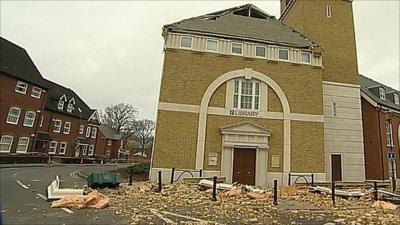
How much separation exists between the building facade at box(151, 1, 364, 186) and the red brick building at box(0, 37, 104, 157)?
11.3m

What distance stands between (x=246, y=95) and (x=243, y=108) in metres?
1.08

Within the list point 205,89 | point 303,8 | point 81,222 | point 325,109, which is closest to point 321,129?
point 325,109

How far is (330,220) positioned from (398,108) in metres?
28.1

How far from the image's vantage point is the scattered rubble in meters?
9.16

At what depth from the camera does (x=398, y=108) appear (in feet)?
103

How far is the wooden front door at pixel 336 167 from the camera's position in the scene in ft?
75.6

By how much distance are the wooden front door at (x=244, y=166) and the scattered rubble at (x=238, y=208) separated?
13.9ft

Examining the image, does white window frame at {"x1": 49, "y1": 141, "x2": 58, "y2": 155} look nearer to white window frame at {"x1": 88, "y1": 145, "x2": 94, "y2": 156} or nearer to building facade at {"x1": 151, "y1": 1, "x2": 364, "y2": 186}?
white window frame at {"x1": 88, "y1": 145, "x2": 94, "y2": 156}

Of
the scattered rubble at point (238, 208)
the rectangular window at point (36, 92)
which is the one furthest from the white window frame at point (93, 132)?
the scattered rubble at point (238, 208)

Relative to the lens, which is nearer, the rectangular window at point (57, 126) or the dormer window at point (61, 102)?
the rectangular window at point (57, 126)

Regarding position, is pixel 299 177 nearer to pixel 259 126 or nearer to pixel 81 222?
pixel 259 126

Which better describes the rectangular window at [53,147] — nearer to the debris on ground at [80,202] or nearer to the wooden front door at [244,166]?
the wooden front door at [244,166]

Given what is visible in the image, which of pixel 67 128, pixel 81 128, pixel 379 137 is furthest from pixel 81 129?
pixel 379 137

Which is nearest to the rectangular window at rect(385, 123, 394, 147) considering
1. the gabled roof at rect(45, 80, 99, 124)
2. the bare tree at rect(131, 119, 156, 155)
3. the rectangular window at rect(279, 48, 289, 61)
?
the rectangular window at rect(279, 48, 289, 61)
